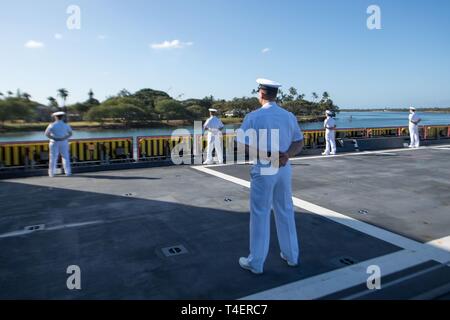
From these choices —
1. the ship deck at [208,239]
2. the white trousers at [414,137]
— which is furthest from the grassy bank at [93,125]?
the ship deck at [208,239]

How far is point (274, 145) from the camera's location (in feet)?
11.9

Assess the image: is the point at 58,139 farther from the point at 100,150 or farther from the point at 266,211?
the point at 266,211

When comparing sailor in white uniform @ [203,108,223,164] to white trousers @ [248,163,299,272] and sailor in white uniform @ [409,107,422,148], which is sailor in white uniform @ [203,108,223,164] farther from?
sailor in white uniform @ [409,107,422,148]

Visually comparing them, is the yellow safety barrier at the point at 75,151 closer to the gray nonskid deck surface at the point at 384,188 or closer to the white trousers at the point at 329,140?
the gray nonskid deck surface at the point at 384,188

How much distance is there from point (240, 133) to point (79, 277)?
227cm

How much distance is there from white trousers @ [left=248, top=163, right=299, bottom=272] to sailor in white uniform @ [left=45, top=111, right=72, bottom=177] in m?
7.51

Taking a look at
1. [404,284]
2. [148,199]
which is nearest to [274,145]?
[404,284]

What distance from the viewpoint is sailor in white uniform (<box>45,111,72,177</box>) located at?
9359mm

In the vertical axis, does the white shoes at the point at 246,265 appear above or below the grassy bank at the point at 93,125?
below

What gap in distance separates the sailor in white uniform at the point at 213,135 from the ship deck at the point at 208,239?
9.55 ft

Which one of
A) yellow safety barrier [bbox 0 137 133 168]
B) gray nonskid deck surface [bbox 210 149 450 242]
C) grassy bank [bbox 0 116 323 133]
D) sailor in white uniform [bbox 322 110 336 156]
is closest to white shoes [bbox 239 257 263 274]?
gray nonskid deck surface [bbox 210 149 450 242]

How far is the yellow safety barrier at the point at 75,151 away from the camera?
9.97 meters

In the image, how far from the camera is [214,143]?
11.7 m
